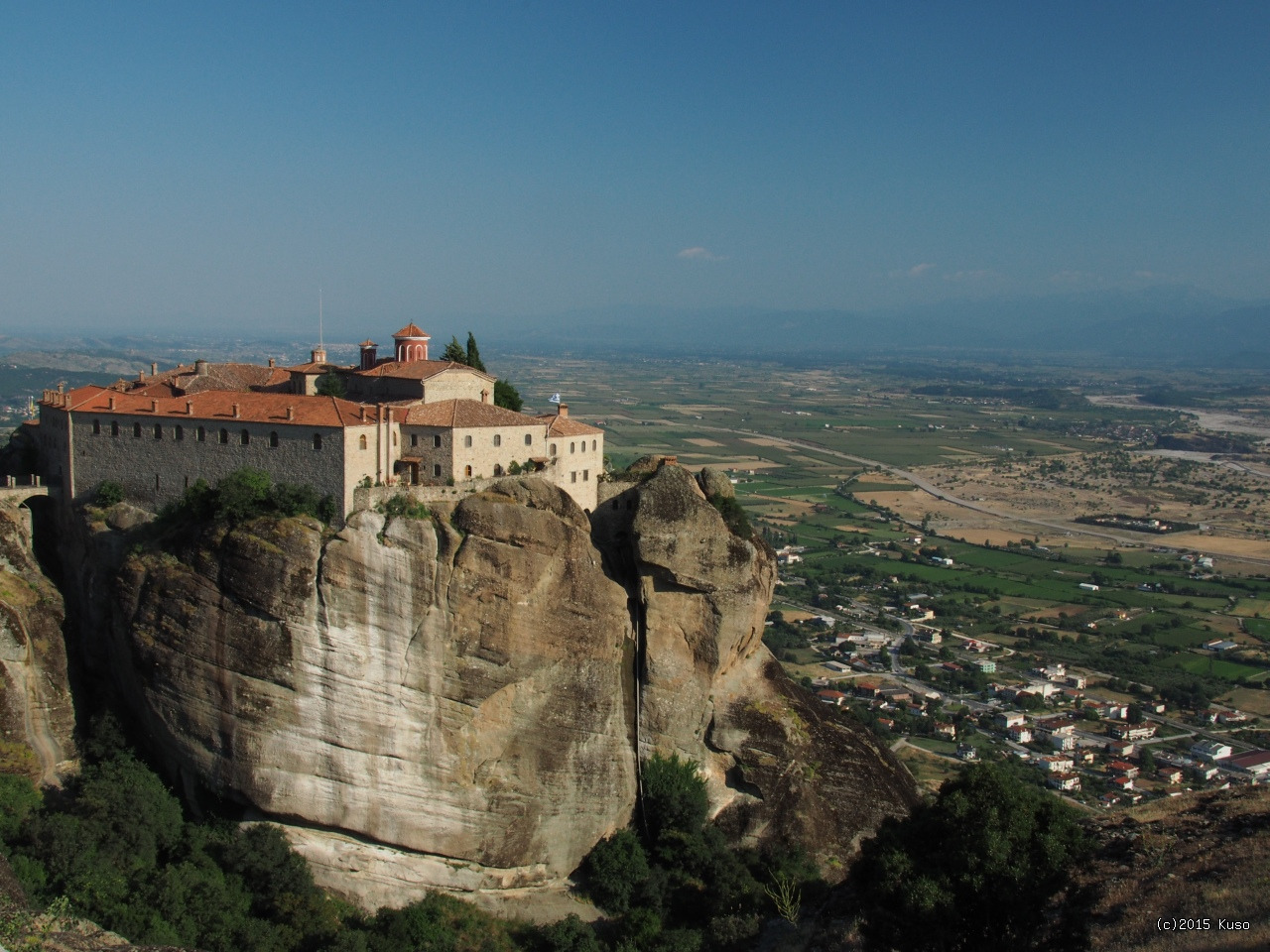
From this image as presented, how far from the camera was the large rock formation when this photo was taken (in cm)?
3244

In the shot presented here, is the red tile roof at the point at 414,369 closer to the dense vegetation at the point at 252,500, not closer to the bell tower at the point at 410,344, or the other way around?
the bell tower at the point at 410,344

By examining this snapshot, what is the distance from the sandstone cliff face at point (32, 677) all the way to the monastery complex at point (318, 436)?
372 cm

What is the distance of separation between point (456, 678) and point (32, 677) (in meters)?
13.7

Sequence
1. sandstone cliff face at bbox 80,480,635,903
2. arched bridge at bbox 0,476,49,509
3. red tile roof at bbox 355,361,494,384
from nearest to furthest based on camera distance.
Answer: sandstone cliff face at bbox 80,480,635,903 → arched bridge at bbox 0,476,49,509 → red tile roof at bbox 355,361,494,384

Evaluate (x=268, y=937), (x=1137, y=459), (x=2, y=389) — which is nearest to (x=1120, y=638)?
(x=268, y=937)

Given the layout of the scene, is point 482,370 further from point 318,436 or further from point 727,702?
point 727,702

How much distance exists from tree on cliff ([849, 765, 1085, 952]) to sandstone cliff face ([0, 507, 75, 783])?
24894 millimetres

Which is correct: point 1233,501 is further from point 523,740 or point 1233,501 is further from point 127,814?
point 127,814

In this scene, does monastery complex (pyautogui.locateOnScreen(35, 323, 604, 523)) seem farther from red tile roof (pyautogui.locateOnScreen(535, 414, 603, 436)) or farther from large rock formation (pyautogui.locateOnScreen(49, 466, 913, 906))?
large rock formation (pyautogui.locateOnScreen(49, 466, 913, 906))

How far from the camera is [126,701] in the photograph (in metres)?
36.1

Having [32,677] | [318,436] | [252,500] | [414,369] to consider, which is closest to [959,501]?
[414,369]

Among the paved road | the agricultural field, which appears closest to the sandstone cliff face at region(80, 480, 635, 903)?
the agricultural field

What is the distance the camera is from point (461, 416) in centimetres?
3734

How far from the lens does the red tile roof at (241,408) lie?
115ft
